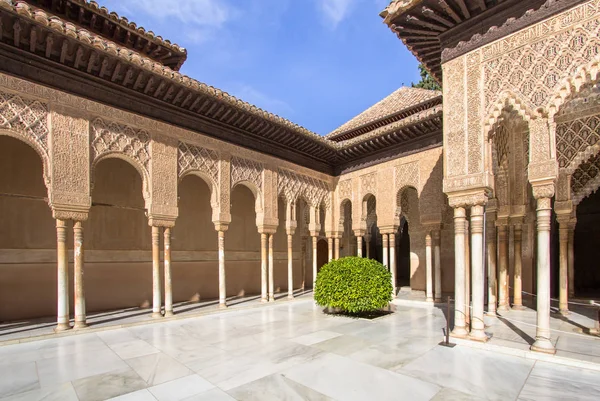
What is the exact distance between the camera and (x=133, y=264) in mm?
9320

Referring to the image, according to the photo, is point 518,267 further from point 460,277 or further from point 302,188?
point 302,188

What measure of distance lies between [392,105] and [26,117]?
12.2 meters

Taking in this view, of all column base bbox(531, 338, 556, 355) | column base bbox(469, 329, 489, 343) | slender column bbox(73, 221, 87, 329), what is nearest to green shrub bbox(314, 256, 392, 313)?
column base bbox(469, 329, 489, 343)

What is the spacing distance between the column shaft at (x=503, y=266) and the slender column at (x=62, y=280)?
28.4 ft

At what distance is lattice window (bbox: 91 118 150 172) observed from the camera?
688 centimetres

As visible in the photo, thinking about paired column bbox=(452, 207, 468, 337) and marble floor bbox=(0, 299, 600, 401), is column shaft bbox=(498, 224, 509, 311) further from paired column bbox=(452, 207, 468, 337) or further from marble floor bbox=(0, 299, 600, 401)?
paired column bbox=(452, 207, 468, 337)

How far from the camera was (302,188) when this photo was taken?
11312 millimetres

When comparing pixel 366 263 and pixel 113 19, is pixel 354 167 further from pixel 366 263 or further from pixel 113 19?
pixel 113 19

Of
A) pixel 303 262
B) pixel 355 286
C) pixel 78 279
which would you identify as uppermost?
pixel 78 279

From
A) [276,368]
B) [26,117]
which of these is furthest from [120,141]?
[276,368]

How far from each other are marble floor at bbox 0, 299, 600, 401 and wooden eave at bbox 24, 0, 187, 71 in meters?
6.93

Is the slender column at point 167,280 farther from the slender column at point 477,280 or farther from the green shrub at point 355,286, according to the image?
the slender column at point 477,280

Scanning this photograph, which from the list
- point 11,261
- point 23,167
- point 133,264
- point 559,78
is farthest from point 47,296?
point 559,78

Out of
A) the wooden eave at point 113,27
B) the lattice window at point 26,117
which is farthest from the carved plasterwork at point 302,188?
the lattice window at point 26,117
